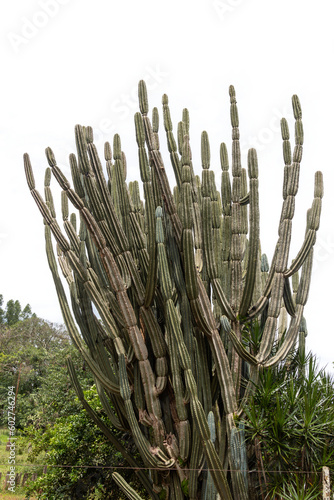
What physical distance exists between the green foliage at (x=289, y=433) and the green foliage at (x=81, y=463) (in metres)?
3.21

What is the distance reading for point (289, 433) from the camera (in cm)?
503

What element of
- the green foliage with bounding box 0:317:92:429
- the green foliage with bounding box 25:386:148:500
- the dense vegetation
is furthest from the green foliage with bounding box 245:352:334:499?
the green foliage with bounding box 0:317:92:429

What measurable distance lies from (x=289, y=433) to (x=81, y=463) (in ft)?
14.3

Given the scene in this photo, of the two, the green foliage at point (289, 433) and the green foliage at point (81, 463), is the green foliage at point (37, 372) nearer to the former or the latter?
the green foliage at point (81, 463)

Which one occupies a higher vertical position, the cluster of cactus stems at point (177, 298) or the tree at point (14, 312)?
the tree at point (14, 312)

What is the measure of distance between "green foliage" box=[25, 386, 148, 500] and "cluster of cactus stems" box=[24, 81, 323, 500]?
231 cm

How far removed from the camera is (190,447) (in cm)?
515

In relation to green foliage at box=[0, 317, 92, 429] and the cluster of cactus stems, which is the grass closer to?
green foliage at box=[0, 317, 92, 429]

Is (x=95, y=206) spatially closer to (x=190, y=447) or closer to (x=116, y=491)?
(x=190, y=447)

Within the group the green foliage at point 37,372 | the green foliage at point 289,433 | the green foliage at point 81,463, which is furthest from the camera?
the green foliage at point 37,372

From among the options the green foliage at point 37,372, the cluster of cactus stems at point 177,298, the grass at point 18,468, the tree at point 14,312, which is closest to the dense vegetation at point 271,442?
the cluster of cactus stems at point 177,298

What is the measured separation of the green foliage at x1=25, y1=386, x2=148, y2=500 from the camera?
7.89 metres

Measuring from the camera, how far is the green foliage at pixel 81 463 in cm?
789

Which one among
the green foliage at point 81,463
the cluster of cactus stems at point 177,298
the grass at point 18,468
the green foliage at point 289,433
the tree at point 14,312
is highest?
the tree at point 14,312
